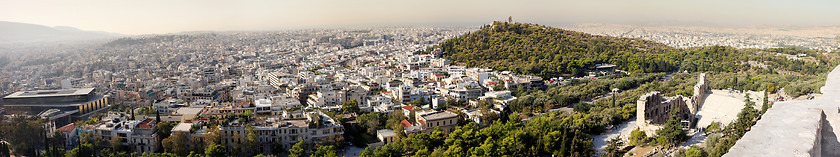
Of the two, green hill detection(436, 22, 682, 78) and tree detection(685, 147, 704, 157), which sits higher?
green hill detection(436, 22, 682, 78)

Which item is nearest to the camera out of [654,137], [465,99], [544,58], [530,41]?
[654,137]

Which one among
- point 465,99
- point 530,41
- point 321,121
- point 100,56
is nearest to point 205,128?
point 321,121

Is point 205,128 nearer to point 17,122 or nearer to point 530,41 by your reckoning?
point 17,122

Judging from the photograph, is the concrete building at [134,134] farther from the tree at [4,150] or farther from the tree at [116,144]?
the tree at [4,150]

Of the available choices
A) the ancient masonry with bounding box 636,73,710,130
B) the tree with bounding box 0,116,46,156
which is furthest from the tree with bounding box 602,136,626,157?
the tree with bounding box 0,116,46,156

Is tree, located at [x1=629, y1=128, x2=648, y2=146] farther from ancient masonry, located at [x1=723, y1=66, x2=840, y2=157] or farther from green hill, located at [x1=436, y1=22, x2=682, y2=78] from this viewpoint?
green hill, located at [x1=436, y1=22, x2=682, y2=78]

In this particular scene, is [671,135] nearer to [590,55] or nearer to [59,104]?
[59,104]

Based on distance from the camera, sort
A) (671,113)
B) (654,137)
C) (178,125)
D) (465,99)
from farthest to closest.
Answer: (465,99), (178,125), (671,113), (654,137)
